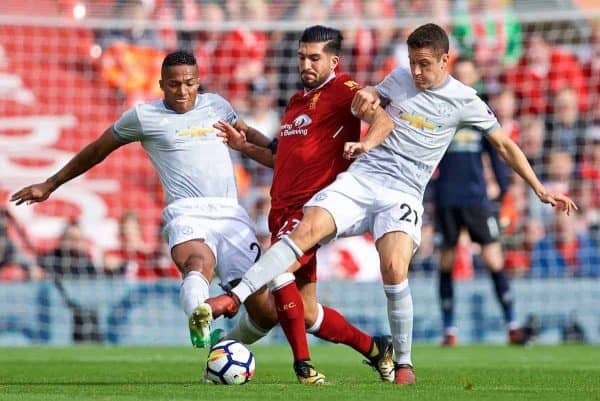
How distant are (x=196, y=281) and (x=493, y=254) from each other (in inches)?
237

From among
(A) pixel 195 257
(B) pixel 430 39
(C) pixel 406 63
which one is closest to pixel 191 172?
(A) pixel 195 257

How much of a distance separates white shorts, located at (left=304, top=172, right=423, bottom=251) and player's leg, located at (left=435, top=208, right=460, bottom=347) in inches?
213

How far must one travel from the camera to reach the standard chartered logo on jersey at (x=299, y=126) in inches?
340

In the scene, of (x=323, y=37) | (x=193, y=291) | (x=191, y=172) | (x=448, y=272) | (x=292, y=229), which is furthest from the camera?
(x=448, y=272)

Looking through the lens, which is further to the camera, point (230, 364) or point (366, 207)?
point (366, 207)

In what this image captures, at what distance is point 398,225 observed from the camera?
825 cm

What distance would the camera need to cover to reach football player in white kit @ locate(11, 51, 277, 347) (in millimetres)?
8828

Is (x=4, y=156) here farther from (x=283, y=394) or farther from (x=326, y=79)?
(x=283, y=394)

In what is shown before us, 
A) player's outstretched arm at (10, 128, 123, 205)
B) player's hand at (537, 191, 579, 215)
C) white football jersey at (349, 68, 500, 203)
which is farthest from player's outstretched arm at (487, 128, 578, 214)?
player's outstretched arm at (10, 128, 123, 205)

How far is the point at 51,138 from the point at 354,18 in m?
4.24

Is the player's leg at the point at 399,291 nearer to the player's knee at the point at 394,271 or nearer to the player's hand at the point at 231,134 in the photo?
the player's knee at the point at 394,271

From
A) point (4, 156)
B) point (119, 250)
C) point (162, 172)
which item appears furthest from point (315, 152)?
point (4, 156)

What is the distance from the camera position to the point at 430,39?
27.3ft

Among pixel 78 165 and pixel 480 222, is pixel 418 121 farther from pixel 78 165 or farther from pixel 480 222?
pixel 480 222
